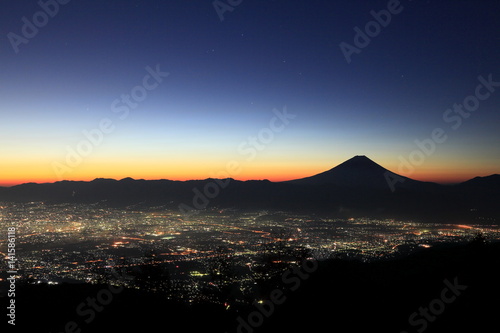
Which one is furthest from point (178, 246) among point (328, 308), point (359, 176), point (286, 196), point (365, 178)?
point (359, 176)

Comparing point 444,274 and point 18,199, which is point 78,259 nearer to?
point 444,274

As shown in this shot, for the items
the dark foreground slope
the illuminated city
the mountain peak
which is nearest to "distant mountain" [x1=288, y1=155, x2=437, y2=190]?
the mountain peak

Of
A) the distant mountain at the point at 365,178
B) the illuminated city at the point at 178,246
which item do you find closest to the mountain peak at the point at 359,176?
the distant mountain at the point at 365,178

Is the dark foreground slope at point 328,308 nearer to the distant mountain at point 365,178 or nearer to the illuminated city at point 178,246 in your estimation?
the illuminated city at point 178,246

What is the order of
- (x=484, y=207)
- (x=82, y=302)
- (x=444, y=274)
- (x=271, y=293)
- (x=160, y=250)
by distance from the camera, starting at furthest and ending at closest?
(x=484, y=207) < (x=160, y=250) < (x=271, y=293) < (x=444, y=274) < (x=82, y=302)

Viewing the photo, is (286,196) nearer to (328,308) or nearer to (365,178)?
(365,178)

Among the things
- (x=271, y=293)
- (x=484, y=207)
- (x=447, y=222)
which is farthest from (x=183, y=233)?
(x=484, y=207)
